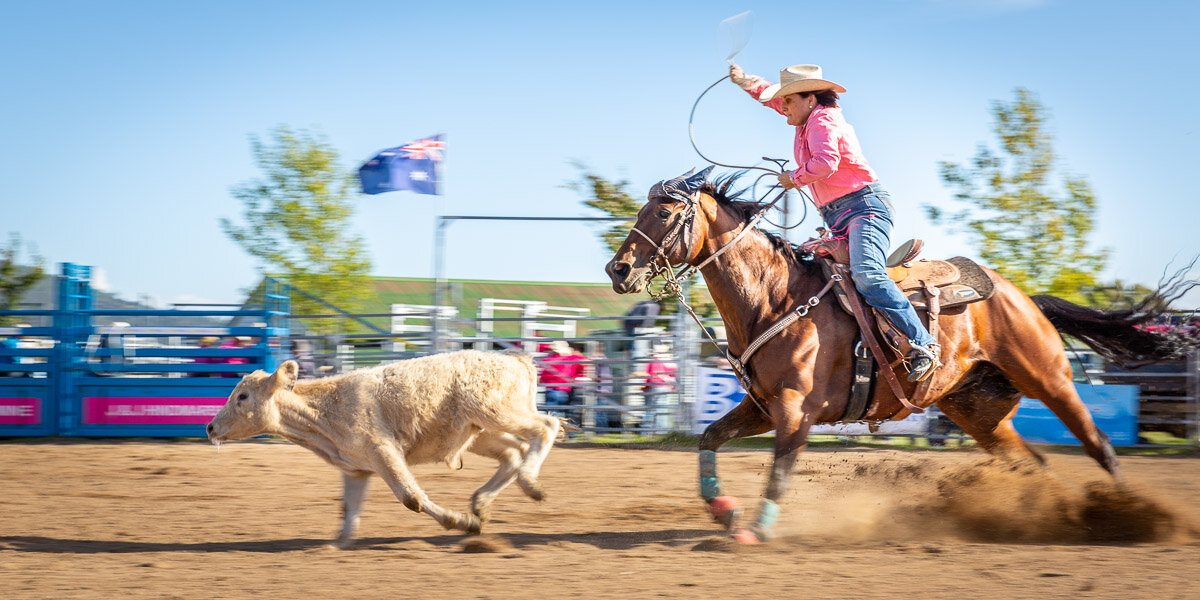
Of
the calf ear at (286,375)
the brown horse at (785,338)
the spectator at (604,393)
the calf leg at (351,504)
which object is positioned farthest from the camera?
the spectator at (604,393)

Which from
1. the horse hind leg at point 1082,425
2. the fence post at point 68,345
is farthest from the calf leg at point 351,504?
the fence post at point 68,345

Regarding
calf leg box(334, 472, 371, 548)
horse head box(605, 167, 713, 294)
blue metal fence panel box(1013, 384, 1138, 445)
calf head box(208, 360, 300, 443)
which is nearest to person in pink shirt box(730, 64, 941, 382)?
horse head box(605, 167, 713, 294)

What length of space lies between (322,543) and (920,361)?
3.55 m

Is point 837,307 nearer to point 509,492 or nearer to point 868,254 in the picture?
point 868,254

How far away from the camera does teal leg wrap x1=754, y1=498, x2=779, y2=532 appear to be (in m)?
5.14

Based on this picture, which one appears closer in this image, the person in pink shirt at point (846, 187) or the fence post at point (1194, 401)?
the person in pink shirt at point (846, 187)

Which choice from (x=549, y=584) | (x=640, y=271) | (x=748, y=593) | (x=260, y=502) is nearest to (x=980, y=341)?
(x=640, y=271)

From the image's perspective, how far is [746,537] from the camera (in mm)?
5129

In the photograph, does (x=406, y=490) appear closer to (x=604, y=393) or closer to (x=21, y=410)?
(x=604, y=393)

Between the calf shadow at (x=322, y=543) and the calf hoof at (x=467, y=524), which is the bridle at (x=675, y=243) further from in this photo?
the calf hoof at (x=467, y=524)

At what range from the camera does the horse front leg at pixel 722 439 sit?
545 centimetres

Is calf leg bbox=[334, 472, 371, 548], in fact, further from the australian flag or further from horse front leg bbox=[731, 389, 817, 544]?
the australian flag

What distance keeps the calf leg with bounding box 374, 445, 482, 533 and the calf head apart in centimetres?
76

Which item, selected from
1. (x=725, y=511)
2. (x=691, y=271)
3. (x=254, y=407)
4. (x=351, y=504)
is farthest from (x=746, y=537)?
(x=254, y=407)
